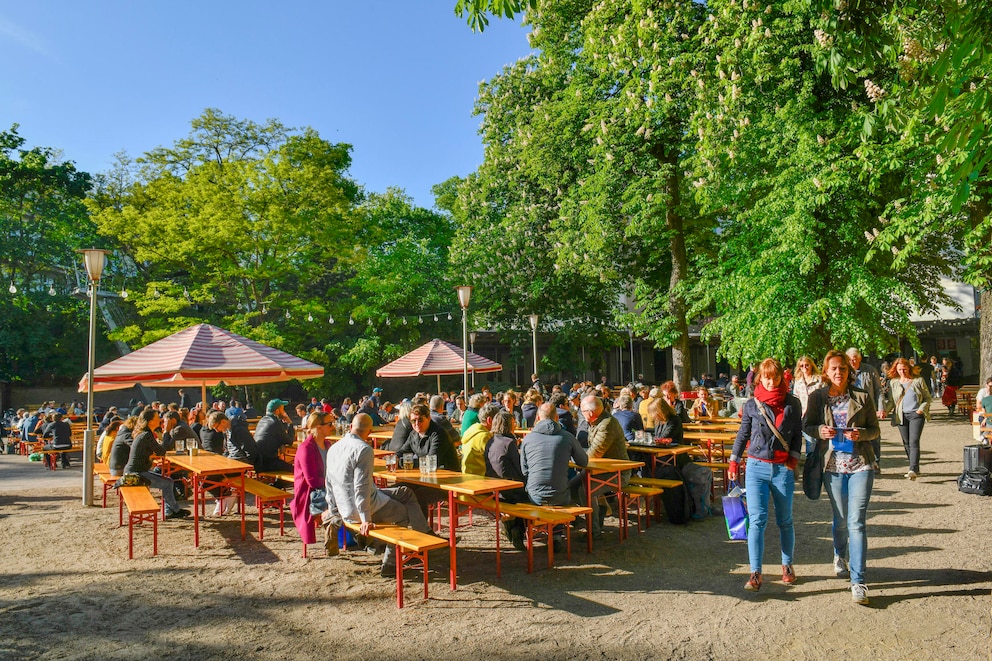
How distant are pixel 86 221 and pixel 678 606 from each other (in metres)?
32.6

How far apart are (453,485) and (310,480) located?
1539mm

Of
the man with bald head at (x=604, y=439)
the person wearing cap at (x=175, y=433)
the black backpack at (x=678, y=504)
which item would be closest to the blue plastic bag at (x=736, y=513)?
the man with bald head at (x=604, y=439)

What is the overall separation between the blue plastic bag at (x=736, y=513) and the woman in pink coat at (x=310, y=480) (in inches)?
146

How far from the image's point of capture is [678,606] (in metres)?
5.14

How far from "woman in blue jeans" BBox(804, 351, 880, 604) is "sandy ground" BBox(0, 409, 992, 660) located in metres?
0.43

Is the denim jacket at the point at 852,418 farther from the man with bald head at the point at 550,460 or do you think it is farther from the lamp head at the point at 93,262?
the lamp head at the point at 93,262

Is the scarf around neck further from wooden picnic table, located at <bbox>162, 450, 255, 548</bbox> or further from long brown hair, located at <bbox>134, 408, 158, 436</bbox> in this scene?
long brown hair, located at <bbox>134, 408, 158, 436</bbox>

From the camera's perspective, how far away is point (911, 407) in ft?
33.0

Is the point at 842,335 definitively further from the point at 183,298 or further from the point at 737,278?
the point at 183,298

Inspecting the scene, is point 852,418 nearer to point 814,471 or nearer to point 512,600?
point 814,471

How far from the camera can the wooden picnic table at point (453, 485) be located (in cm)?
570

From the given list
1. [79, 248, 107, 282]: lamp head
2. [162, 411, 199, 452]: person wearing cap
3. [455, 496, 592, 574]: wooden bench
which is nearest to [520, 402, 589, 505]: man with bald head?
[455, 496, 592, 574]: wooden bench

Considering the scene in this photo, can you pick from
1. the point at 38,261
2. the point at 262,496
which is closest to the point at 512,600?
the point at 262,496

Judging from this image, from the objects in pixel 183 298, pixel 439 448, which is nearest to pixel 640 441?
pixel 439 448
